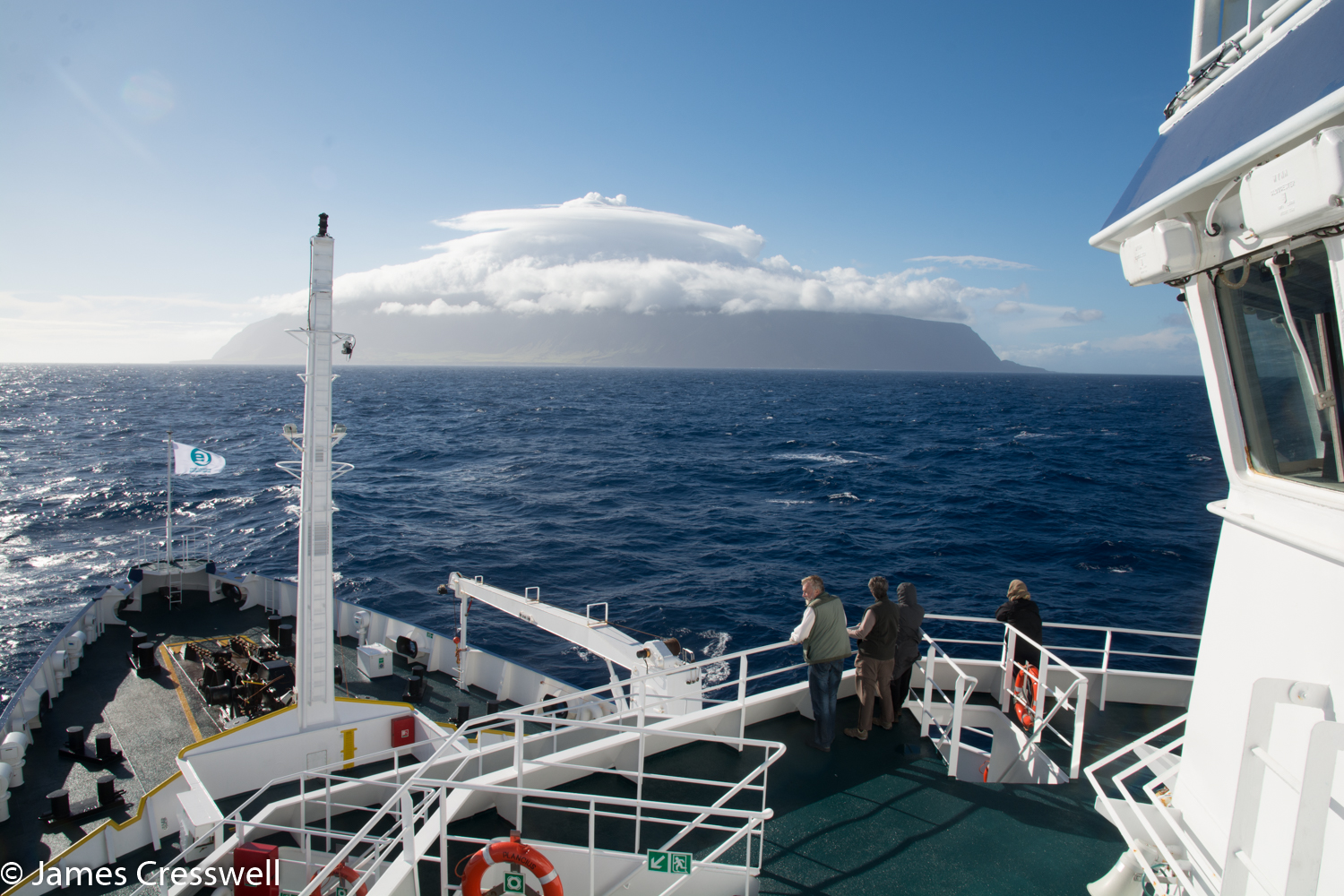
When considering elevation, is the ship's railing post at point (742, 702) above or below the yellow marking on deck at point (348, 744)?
above

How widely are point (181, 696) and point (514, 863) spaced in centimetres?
1235

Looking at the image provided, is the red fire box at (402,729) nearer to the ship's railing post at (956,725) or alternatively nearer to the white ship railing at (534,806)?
the white ship railing at (534,806)

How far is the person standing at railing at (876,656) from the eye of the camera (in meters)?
7.87

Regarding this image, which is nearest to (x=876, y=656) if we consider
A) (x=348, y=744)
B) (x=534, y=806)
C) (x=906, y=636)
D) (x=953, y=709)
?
(x=906, y=636)

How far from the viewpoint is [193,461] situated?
17203 millimetres

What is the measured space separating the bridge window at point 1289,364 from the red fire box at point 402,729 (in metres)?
11.5

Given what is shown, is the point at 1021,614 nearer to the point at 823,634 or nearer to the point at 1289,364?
Answer: the point at 823,634

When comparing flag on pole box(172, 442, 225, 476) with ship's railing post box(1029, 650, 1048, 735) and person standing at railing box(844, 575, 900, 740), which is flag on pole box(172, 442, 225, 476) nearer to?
person standing at railing box(844, 575, 900, 740)

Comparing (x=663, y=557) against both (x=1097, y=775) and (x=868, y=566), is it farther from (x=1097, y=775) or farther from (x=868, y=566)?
(x=1097, y=775)

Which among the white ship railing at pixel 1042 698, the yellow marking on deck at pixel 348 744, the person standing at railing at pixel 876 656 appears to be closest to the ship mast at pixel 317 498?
the yellow marking on deck at pixel 348 744

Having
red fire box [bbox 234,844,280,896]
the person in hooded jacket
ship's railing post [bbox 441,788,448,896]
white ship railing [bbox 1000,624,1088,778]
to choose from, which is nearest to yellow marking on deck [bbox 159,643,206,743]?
red fire box [bbox 234,844,280,896]

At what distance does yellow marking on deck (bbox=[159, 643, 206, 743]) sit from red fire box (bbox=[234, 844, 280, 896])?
703 centimetres

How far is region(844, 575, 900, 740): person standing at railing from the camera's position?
310 inches

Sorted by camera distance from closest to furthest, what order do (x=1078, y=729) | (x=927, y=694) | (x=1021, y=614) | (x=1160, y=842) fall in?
(x=1160, y=842), (x=1078, y=729), (x=927, y=694), (x=1021, y=614)
